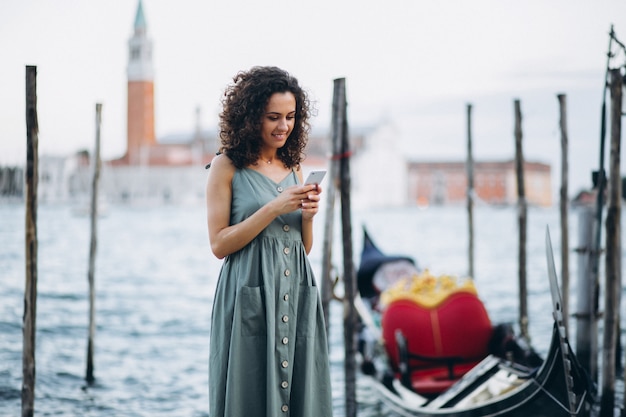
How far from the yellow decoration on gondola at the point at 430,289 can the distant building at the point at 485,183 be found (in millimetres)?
49010

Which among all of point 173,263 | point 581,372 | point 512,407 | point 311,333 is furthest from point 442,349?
point 173,263

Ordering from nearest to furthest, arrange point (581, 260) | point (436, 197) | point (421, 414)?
point (421, 414) < point (581, 260) < point (436, 197)

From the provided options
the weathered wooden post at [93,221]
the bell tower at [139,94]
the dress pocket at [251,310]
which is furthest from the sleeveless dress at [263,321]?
the bell tower at [139,94]

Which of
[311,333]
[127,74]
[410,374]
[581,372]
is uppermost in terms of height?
[127,74]

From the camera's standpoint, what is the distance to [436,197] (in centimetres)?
5906

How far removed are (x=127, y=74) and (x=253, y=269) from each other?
2534 inches

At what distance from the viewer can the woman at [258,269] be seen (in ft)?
4.79

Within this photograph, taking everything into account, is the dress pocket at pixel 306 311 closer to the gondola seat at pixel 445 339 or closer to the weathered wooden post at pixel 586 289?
the gondola seat at pixel 445 339

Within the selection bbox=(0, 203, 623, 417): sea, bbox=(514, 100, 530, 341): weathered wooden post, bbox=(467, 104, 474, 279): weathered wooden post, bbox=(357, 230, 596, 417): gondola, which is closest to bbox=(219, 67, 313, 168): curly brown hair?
bbox=(357, 230, 596, 417): gondola

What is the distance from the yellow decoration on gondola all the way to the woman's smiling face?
2.30 m

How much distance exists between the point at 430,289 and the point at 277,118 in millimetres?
2370

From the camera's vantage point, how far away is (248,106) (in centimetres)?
147

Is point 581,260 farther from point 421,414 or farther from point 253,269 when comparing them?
point 253,269

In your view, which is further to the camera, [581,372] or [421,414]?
[421,414]
